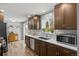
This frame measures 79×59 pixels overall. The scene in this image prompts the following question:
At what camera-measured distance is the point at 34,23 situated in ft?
17.7

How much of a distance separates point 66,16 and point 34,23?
2468 millimetres

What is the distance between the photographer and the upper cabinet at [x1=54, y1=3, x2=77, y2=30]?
9.23 ft

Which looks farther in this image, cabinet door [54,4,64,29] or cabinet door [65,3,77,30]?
cabinet door [54,4,64,29]

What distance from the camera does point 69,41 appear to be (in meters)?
2.90

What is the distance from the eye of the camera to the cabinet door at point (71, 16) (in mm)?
2786

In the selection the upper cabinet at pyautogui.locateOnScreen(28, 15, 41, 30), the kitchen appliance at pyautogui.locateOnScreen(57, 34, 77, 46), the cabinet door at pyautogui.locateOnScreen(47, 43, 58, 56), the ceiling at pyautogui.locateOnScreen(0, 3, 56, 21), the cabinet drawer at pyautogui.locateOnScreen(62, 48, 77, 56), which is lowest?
the cabinet door at pyautogui.locateOnScreen(47, 43, 58, 56)

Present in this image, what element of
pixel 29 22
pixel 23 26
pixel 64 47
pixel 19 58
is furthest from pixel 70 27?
pixel 23 26

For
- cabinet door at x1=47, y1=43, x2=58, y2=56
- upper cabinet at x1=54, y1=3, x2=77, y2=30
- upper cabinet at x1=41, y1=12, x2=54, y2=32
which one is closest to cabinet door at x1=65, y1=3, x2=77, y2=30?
upper cabinet at x1=54, y1=3, x2=77, y2=30

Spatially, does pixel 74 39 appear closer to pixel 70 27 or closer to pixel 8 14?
pixel 70 27

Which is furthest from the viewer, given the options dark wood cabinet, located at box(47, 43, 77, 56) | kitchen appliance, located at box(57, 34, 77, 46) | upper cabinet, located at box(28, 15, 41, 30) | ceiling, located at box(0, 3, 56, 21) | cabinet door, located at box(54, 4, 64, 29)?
upper cabinet, located at box(28, 15, 41, 30)

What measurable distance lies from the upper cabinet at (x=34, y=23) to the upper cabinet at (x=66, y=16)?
154 cm

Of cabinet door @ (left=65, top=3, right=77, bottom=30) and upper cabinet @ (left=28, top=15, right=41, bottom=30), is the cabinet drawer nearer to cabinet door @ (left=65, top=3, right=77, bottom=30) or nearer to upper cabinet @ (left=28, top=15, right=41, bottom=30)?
cabinet door @ (left=65, top=3, right=77, bottom=30)

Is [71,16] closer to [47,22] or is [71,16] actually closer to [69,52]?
[69,52]

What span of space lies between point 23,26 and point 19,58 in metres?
4.10
